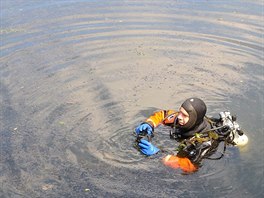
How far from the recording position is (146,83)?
864 centimetres

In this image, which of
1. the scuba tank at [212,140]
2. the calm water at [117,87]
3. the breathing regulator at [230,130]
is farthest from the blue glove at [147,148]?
the breathing regulator at [230,130]

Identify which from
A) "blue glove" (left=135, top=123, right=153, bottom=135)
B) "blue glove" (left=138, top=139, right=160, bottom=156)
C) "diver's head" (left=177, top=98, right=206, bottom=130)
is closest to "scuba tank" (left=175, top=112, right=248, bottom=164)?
"diver's head" (left=177, top=98, right=206, bottom=130)

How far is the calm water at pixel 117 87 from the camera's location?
6105 millimetres

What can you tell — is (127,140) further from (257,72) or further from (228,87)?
(257,72)

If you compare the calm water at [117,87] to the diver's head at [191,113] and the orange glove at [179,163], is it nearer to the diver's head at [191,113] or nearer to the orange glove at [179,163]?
the orange glove at [179,163]

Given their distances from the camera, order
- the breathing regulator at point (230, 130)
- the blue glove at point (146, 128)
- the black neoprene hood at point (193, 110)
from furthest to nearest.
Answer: the blue glove at point (146, 128)
the breathing regulator at point (230, 130)
the black neoprene hood at point (193, 110)

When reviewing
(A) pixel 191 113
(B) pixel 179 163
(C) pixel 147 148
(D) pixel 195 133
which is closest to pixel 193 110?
(A) pixel 191 113

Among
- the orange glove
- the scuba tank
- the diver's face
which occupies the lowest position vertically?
the orange glove

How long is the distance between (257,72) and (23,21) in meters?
6.76

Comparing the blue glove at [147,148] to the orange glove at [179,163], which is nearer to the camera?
the orange glove at [179,163]

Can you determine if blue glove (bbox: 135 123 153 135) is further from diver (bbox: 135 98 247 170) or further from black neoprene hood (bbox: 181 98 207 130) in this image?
black neoprene hood (bbox: 181 98 207 130)

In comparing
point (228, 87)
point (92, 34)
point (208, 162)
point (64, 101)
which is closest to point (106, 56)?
point (92, 34)

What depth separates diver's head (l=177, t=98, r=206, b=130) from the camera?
6.01 m

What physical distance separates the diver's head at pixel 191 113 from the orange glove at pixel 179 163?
0.49 metres
